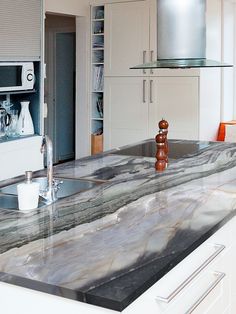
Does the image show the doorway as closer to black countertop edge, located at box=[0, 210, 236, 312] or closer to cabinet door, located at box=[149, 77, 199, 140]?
cabinet door, located at box=[149, 77, 199, 140]

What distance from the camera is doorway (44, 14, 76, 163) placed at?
7.31 meters

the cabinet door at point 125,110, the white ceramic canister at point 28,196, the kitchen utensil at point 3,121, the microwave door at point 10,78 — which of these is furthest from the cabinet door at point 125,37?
the white ceramic canister at point 28,196

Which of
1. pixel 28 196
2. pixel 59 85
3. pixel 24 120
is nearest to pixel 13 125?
pixel 24 120

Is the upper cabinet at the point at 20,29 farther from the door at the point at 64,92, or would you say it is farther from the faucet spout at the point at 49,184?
the door at the point at 64,92

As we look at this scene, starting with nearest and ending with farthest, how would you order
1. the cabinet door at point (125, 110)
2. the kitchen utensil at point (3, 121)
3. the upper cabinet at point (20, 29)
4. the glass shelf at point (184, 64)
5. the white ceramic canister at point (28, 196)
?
the white ceramic canister at point (28, 196), the glass shelf at point (184, 64), the upper cabinet at point (20, 29), the kitchen utensil at point (3, 121), the cabinet door at point (125, 110)

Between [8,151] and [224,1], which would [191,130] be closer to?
[224,1]

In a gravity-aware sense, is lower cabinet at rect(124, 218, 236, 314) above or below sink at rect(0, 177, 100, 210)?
A: below

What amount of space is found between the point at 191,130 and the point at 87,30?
1721 millimetres

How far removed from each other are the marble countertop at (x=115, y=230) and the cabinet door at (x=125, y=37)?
313 centimetres

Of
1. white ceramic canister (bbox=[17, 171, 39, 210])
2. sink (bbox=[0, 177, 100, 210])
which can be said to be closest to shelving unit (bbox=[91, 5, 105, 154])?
sink (bbox=[0, 177, 100, 210])

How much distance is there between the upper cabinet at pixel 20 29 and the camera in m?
3.83

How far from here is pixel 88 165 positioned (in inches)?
104

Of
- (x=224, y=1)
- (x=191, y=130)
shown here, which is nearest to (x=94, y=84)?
(x=191, y=130)

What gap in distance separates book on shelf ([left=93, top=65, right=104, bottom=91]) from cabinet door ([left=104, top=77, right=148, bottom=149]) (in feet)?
0.50
